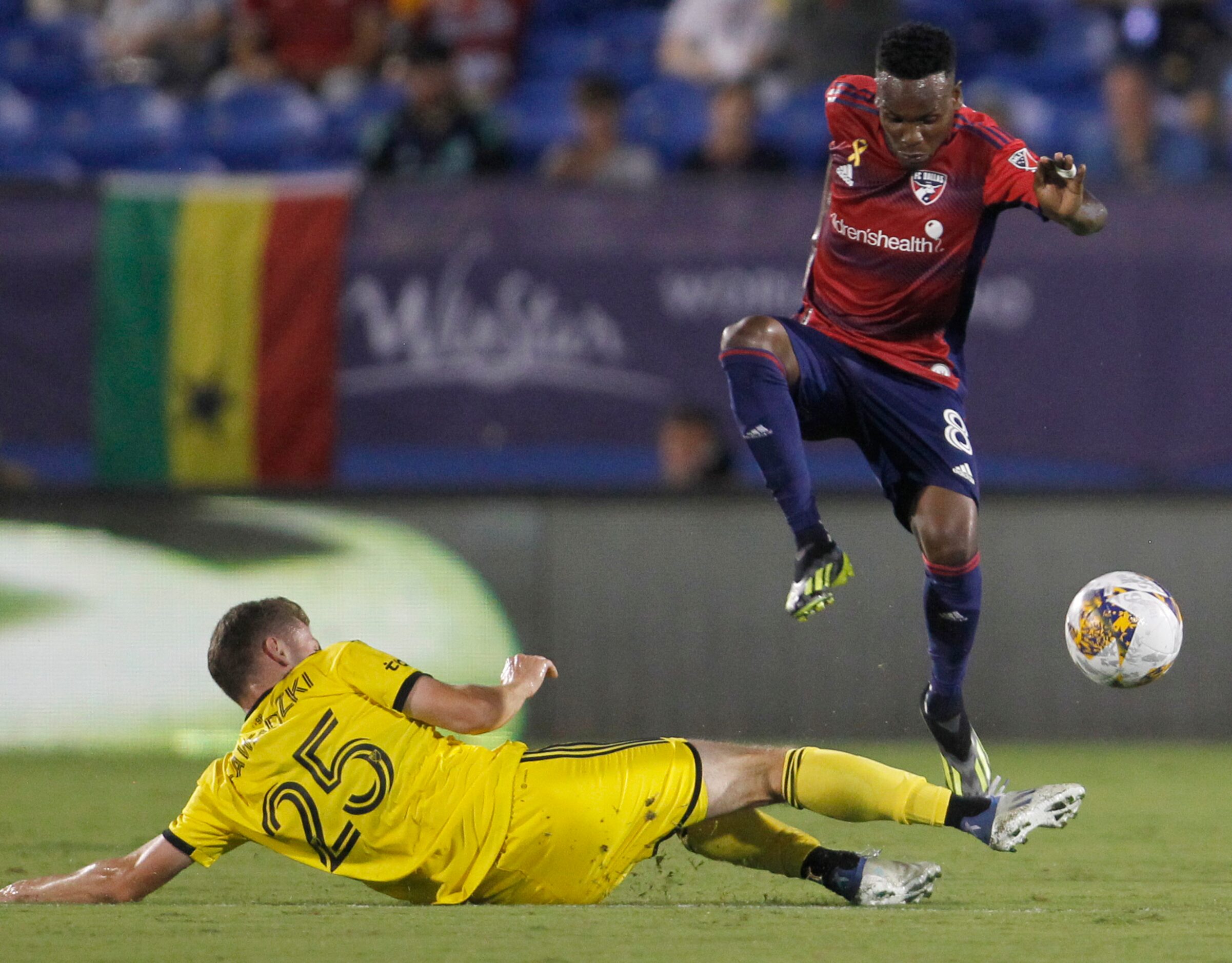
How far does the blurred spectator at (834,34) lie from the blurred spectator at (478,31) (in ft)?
6.92

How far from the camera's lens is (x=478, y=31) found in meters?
12.8

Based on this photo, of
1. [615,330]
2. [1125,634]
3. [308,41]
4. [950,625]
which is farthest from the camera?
[308,41]

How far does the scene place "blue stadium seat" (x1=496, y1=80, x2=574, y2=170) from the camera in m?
11.8

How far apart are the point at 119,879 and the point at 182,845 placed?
0.22 metres

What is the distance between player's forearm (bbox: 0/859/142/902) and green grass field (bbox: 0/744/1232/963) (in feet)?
0.13

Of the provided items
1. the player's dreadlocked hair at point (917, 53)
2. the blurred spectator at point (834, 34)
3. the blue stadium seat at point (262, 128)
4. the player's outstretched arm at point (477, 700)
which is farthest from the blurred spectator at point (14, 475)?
the player's dreadlocked hair at point (917, 53)

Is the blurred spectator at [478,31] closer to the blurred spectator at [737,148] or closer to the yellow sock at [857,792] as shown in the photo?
the blurred spectator at [737,148]

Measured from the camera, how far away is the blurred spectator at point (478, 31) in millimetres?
12430

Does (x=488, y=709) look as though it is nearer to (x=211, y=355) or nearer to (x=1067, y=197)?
(x=1067, y=197)

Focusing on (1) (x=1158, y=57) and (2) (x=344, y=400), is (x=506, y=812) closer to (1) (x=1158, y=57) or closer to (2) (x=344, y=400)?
(2) (x=344, y=400)

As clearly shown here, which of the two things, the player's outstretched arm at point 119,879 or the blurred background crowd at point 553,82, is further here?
the blurred background crowd at point 553,82

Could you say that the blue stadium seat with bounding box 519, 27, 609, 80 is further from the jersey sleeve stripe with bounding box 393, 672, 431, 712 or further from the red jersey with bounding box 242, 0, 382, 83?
the jersey sleeve stripe with bounding box 393, 672, 431, 712

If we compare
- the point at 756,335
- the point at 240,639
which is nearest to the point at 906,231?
the point at 756,335

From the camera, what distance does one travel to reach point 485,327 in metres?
10.0
